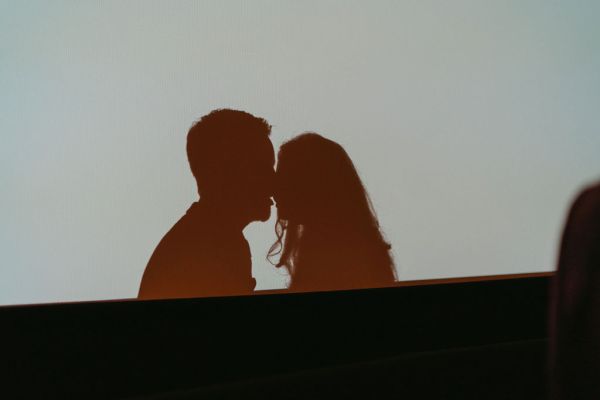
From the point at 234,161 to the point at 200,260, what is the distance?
1.02 ft

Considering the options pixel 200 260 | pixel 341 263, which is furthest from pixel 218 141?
pixel 341 263

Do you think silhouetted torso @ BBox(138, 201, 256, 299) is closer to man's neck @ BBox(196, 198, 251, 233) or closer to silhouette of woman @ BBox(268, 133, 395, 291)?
man's neck @ BBox(196, 198, 251, 233)

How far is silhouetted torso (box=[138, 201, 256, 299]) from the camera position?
1397mm

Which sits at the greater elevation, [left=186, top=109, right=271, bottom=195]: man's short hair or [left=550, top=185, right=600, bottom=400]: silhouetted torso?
[left=186, top=109, right=271, bottom=195]: man's short hair

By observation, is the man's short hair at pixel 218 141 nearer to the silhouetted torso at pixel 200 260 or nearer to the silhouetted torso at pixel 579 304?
the silhouetted torso at pixel 200 260

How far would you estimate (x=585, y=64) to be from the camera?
1.87 m

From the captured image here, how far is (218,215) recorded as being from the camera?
153cm

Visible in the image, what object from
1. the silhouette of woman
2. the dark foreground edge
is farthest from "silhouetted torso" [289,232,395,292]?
the dark foreground edge

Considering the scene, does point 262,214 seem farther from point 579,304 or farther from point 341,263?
point 579,304

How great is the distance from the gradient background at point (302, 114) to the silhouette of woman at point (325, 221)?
49 millimetres

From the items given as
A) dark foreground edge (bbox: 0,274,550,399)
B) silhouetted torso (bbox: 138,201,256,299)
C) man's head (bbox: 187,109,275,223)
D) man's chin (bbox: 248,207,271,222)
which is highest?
man's head (bbox: 187,109,275,223)

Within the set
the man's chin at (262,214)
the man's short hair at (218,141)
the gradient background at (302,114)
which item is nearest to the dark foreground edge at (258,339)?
the gradient background at (302,114)

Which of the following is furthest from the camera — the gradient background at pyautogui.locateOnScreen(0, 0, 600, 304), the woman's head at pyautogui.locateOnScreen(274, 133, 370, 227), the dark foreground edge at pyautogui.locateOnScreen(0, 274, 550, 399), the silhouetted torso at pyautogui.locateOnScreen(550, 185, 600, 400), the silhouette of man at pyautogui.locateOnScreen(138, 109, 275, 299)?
the woman's head at pyautogui.locateOnScreen(274, 133, 370, 227)

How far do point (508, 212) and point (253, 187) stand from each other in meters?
0.82
